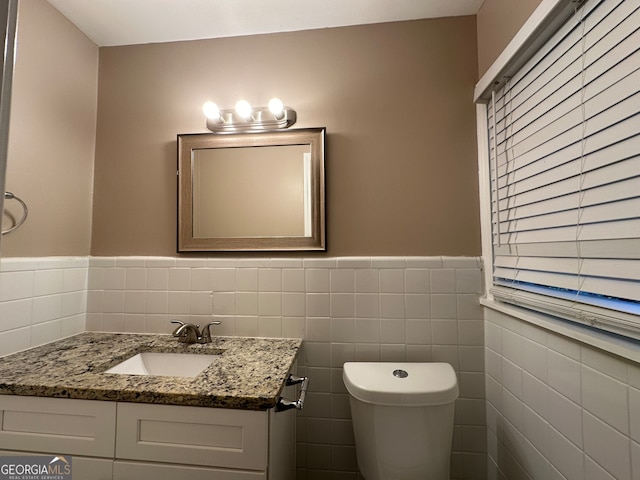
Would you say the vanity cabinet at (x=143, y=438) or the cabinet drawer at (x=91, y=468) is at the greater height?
the vanity cabinet at (x=143, y=438)

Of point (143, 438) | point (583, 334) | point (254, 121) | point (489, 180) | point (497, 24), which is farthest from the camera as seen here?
point (254, 121)

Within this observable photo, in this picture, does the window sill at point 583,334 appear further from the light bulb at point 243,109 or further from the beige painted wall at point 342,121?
the light bulb at point 243,109

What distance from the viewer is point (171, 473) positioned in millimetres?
879

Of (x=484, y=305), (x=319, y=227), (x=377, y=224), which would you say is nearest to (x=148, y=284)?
(x=319, y=227)

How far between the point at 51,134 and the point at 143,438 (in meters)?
1.30

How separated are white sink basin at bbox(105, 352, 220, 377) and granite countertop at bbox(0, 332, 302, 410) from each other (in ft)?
0.08

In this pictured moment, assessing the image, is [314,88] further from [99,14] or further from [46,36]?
[46,36]

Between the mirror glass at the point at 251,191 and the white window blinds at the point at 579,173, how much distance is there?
0.77 m

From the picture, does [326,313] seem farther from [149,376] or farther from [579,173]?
[579,173]

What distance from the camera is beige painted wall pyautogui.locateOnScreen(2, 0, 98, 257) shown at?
1208 mm

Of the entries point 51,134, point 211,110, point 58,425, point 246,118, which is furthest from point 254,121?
point 58,425

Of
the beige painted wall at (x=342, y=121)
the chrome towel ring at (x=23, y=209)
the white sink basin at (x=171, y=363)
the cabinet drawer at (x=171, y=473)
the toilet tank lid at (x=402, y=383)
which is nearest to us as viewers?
the cabinet drawer at (x=171, y=473)

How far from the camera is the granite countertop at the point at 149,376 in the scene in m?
0.88

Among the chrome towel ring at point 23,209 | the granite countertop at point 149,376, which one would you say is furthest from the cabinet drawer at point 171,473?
the chrome towel ring at point 23,209
